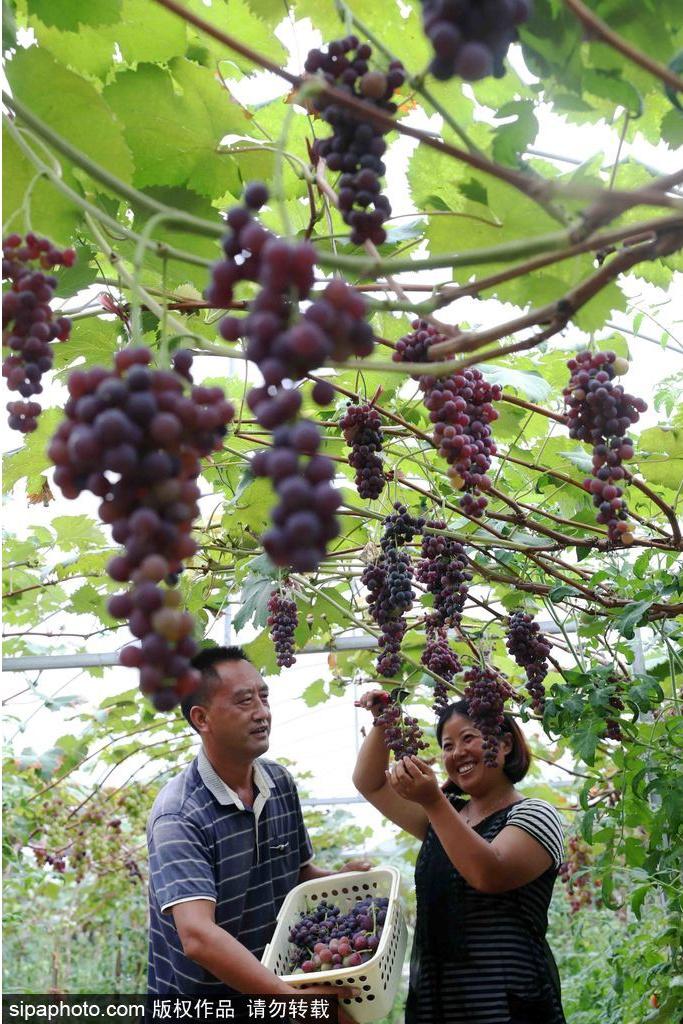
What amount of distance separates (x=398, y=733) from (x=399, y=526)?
64 centimetres

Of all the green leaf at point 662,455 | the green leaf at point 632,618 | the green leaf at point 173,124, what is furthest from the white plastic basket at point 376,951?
the green leaf at point 173,124

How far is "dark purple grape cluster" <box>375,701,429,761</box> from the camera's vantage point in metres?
2.72

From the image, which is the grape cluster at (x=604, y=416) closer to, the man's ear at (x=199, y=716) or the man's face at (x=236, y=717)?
the man's face at (x=236, y=717)

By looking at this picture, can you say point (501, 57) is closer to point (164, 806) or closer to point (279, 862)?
point (164, 806)

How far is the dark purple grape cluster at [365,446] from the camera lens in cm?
201

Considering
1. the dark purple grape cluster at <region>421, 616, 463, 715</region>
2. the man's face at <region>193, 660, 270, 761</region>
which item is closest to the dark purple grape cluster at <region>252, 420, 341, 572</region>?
the dark purple grape cluster at <region>421, 616, 463, 715</region>

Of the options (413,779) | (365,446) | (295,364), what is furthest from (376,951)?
(295,364)

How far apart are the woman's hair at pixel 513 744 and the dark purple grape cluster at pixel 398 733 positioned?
17.8 inches

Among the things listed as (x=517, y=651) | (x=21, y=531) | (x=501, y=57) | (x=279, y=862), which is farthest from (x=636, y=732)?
(x=21, y=531)

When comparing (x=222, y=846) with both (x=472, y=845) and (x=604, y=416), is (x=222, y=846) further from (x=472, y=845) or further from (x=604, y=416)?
(x=604, y=416)

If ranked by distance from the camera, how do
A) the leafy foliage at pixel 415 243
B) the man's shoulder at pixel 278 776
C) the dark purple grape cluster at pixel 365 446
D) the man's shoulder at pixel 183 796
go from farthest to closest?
1. the man's shoulder at pixel 278 776
2. the man's shoulder at pixel 183 796
3. the dark purple grape cluster at pixel 365 446
4. the leafy foliage at pixel 415 243

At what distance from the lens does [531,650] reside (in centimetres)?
303

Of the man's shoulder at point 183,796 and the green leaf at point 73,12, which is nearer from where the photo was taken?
the green leaf at point 73,12

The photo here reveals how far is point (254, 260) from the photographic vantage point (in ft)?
2.66
